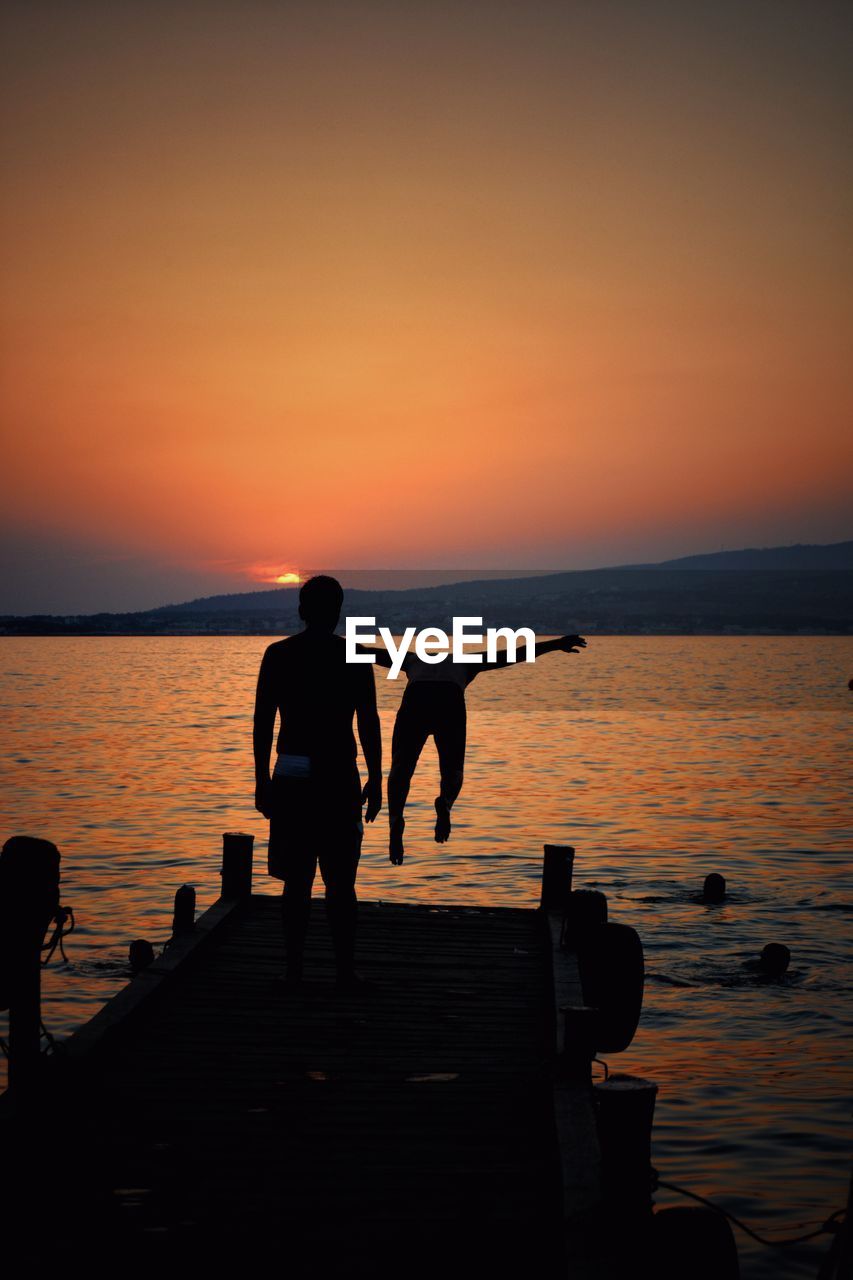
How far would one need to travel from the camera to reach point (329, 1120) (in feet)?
23.9

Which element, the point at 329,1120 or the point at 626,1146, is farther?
the point at 329,1120

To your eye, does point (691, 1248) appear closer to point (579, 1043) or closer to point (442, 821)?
point (579, 1043)

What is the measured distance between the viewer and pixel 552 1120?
7352 mm

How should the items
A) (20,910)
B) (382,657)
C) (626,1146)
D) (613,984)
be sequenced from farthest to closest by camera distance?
1. (613,984)
2. (382,657)
3. (20,910)
4. (626,1146)

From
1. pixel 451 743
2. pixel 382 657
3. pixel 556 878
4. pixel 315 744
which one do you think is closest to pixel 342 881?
pixel 315 744

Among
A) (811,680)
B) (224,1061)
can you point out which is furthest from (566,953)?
(811,680)

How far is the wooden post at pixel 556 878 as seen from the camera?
13.4 meters

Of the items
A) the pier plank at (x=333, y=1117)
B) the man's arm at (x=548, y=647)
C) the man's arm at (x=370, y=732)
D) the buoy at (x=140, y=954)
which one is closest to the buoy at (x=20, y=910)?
the pier plank at (x=333, y=1117)

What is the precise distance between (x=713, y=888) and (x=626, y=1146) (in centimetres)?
1535

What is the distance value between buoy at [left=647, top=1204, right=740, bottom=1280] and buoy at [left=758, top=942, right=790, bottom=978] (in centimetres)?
1001

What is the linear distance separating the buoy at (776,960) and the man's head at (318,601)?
9307mm

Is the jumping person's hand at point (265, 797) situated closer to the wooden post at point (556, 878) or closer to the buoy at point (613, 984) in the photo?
the buoy at point (613, 984)

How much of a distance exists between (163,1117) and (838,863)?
66.0ft

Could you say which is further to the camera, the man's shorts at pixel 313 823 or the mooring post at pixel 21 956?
the man's shorts at pixel 313 823
